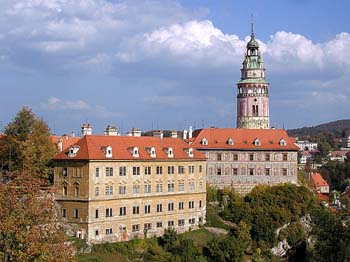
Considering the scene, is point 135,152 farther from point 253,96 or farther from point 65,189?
point 253,96

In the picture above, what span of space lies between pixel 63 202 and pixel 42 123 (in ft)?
33.6

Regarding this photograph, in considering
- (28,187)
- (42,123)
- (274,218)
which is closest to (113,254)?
(42,123)

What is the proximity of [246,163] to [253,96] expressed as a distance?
15.1 m

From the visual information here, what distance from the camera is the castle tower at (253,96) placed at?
291 ft

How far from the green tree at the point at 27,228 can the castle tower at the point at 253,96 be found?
59646 millimetres

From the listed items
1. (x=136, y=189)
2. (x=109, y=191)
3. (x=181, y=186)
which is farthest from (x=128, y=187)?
(x=181, y=186)

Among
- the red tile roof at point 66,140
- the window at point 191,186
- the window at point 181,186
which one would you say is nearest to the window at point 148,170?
the window at point 181,186

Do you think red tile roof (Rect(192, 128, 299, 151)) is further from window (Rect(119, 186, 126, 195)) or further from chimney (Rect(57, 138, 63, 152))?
window (Rect(119, 186, 126, 195))

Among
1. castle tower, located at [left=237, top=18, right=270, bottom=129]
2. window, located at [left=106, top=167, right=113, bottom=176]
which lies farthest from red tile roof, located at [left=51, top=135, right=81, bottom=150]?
castle tower, located at [left=237, top=18, right=270, bottom=129]

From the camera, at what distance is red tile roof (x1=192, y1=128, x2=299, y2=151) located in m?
76.8

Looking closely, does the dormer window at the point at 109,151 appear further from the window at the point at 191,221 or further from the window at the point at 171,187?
the window at the point at 191,221

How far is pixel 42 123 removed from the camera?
6425 centimetres

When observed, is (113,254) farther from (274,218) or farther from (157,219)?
(274,218)

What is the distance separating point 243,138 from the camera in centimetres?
7775
